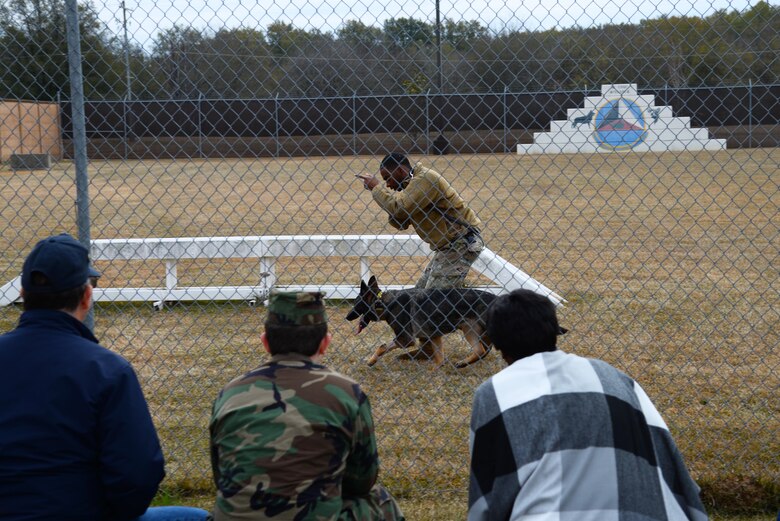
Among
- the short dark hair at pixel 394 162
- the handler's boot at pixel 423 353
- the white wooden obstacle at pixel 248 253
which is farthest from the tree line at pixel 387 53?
the white wooden obstacle at pixel 248 253

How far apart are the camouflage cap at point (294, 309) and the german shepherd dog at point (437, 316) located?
147 inches

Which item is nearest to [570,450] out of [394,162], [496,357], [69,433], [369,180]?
[69,433]

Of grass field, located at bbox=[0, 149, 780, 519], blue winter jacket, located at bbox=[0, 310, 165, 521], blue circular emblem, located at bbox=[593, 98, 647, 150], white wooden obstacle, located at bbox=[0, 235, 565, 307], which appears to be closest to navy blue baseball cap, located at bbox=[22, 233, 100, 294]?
blue winter jacket, located at bbox=[0, 310, 165, 521]

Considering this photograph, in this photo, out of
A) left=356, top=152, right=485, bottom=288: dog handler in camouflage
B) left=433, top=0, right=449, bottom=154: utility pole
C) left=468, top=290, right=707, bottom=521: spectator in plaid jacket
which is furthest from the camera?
left=356, top=152, right=485, bottom=288: dog handler in camouflage

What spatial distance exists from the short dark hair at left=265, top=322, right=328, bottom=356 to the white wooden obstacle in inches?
187

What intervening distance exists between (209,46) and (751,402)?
379 cm

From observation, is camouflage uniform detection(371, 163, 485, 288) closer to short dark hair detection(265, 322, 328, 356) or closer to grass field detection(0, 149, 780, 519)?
grass field detection(0, 149, 780, 519)

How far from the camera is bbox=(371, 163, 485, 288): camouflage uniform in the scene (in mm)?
5762

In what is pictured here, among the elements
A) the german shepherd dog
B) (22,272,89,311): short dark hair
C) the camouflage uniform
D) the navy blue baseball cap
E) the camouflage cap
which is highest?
the navy blue baseball cap

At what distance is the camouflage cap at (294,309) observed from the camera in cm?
258

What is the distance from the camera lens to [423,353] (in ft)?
22.0

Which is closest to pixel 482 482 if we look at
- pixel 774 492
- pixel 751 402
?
pixel 774 492

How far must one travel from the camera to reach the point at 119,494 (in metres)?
2.46

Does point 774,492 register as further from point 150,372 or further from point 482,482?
point 150,372
